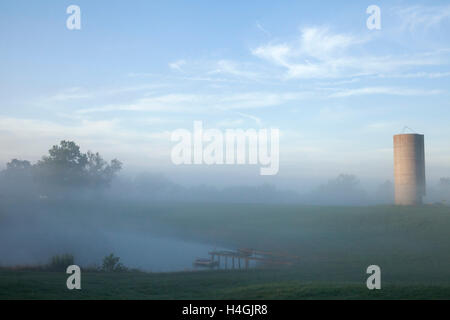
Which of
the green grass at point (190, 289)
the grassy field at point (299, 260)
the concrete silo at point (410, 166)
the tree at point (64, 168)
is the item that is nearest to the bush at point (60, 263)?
the grassy field at point (299, 260)

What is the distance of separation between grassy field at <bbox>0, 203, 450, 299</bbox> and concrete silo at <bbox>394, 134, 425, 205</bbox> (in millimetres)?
3630

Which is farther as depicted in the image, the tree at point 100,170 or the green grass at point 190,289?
the tree at point 100,170

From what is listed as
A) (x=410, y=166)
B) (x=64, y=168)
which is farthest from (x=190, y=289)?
(x=64, y=168)

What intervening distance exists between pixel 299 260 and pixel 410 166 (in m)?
35.2

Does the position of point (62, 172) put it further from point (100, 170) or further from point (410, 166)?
point (410, 166)

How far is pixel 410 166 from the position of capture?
2421 inches

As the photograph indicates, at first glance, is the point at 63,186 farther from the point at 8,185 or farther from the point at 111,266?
the point at 111,266

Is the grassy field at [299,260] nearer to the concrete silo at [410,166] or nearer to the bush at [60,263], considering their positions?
the concrete silo at [410,166]

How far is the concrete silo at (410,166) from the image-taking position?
61.4 meters

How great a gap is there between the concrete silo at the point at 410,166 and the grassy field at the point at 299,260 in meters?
3.63

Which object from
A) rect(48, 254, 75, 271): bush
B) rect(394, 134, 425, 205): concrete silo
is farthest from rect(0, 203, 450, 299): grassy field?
rect(48, 254, 75, 271): bush

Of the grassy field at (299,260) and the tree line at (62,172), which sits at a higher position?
the tree line at (62,172)

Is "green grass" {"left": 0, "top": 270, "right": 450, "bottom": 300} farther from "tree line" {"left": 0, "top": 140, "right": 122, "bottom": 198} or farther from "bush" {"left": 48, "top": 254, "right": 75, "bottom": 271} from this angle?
"tree line" {"left": 0, "top": 140, "right": 122, "bottom": 198}
